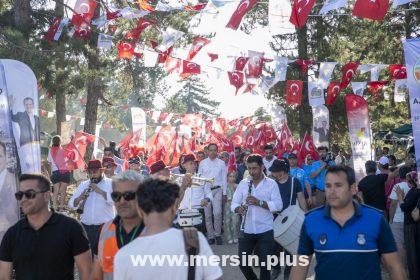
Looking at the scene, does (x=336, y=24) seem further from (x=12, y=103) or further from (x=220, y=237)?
(x=12, y=103)

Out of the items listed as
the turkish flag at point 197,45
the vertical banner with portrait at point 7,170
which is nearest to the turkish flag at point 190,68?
the turkish flag at point 197,45

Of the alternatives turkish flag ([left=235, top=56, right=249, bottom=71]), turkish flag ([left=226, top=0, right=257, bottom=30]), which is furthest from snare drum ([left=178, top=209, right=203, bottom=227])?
turkish flag ([left=235, top=56, right=249, bottom=71])

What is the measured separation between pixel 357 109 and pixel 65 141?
10.3m

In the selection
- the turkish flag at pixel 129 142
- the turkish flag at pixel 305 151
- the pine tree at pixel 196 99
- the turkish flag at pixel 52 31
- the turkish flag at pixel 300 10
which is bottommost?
the turkish flag at pixel 305 151

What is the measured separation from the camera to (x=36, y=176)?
526cm

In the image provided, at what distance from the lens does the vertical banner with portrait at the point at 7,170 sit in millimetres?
7184

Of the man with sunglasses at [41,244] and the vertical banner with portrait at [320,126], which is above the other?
the vertical banner with portrait at [320,126]

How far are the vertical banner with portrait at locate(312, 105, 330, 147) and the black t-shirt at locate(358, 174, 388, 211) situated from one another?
10054mm

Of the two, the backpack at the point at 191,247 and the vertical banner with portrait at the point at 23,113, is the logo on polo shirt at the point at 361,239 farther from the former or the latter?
the vertical banner with portrait at the point at 23,113

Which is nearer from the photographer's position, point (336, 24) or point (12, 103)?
point (12, 103)

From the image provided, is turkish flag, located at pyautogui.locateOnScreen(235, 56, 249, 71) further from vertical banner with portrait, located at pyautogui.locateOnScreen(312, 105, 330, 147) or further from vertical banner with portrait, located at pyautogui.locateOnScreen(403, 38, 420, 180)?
vertical banner with portrait, located at pyautogui.locateOnScreen(403, 38, 420, 180)

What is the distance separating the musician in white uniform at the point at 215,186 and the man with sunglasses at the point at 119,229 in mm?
9267

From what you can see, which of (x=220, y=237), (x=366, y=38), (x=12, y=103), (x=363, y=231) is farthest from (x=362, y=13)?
(x=366, y=38)

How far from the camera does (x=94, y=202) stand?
Result: 9.36 m
